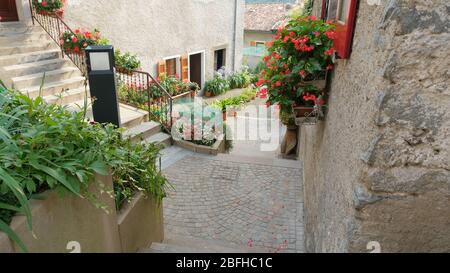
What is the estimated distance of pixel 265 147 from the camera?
8.59m

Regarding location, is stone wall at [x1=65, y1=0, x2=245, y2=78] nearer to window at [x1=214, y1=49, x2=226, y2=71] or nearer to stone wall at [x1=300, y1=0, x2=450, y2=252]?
window at [x1=214, y1=49, x2=226, y2=71]

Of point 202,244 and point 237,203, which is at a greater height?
point 202,244

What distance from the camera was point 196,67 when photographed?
1305 cm

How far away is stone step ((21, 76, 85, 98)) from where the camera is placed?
5.56 metres

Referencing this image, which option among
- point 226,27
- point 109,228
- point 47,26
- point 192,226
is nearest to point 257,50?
point 226,27

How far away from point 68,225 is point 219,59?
13.6 m

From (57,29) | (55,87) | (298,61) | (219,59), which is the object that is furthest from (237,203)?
(219,59)

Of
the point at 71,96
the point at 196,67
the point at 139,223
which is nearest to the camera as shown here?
the point at 139,223

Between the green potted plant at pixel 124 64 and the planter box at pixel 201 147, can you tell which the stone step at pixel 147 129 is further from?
the green potted plant at pixel 124 64

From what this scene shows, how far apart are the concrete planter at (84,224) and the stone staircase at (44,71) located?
3.00 m

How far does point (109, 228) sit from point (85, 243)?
313 millimetres

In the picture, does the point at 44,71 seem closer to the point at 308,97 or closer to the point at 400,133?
the point at 308,97

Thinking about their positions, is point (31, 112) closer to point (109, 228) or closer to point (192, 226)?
point (109, 228)

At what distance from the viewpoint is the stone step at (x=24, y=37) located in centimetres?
599
